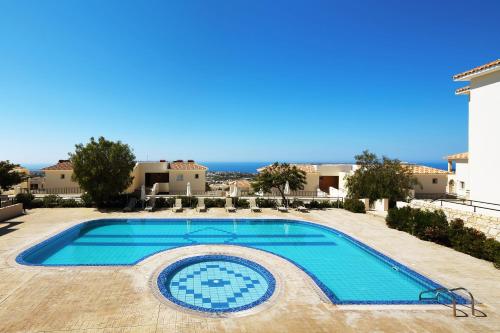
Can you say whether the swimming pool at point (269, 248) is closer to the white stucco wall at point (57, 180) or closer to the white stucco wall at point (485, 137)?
the white stucco wall at point (485, 137)

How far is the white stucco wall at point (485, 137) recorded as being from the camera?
1386 centimetres

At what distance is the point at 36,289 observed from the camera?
26.9ft

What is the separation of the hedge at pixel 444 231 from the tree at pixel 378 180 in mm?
5131

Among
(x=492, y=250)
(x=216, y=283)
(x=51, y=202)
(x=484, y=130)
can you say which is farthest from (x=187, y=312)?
(x=51, y=202)

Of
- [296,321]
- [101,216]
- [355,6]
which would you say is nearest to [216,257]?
[296,321]

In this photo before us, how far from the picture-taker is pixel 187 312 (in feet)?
23.5

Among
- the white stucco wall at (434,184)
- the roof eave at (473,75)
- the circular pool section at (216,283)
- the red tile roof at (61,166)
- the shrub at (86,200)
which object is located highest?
the roof eave at (473,75)

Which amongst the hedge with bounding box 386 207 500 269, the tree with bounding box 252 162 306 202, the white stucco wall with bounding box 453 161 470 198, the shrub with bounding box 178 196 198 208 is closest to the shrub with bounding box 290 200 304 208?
the tree with bounding box 252 162 306 202

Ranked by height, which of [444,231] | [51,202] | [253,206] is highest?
[51,202]

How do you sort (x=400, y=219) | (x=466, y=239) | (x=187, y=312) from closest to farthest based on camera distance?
(x=187, y=312) < (x=466, y=239) < (x=400, y=219)

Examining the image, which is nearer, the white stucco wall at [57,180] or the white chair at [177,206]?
the white chair at [177,206]

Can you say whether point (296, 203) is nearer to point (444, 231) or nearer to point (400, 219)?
point (400, 219)

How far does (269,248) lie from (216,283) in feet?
15.3

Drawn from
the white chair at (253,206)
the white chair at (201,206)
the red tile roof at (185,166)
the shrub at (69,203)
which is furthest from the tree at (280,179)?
the shrub at (69,203)
